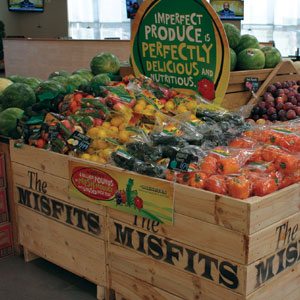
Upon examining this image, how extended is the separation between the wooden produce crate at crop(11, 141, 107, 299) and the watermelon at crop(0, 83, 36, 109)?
0.50m

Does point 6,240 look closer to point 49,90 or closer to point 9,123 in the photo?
point 9,123

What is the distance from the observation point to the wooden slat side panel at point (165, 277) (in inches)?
77.8

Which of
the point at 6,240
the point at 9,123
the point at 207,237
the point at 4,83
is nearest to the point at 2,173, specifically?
the point at 9,123

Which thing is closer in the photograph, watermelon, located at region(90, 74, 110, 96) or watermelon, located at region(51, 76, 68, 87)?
watermelon, located at region(90, 74, 110, 96)

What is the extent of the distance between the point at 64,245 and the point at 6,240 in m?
0.56

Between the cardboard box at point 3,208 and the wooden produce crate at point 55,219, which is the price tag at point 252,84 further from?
the cardboard box at point 3,208

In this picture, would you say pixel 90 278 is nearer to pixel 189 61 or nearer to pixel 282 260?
pixel 282 260

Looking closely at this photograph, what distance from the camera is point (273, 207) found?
189 cm

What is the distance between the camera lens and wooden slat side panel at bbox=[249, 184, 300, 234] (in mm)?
1810

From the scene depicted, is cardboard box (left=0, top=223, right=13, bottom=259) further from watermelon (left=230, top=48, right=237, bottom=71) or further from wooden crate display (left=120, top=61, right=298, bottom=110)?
watermelon (left=230, top=48, right=237, bottom=71)

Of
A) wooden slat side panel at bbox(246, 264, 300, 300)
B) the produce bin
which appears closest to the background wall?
the produce bin

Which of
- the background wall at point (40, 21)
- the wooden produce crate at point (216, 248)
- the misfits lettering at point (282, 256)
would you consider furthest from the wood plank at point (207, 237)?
the background wall at point (40, 21)

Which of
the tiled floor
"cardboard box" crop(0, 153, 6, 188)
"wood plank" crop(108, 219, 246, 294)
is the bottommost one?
the tiled floor

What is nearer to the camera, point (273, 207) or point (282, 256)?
point (273, 207)
